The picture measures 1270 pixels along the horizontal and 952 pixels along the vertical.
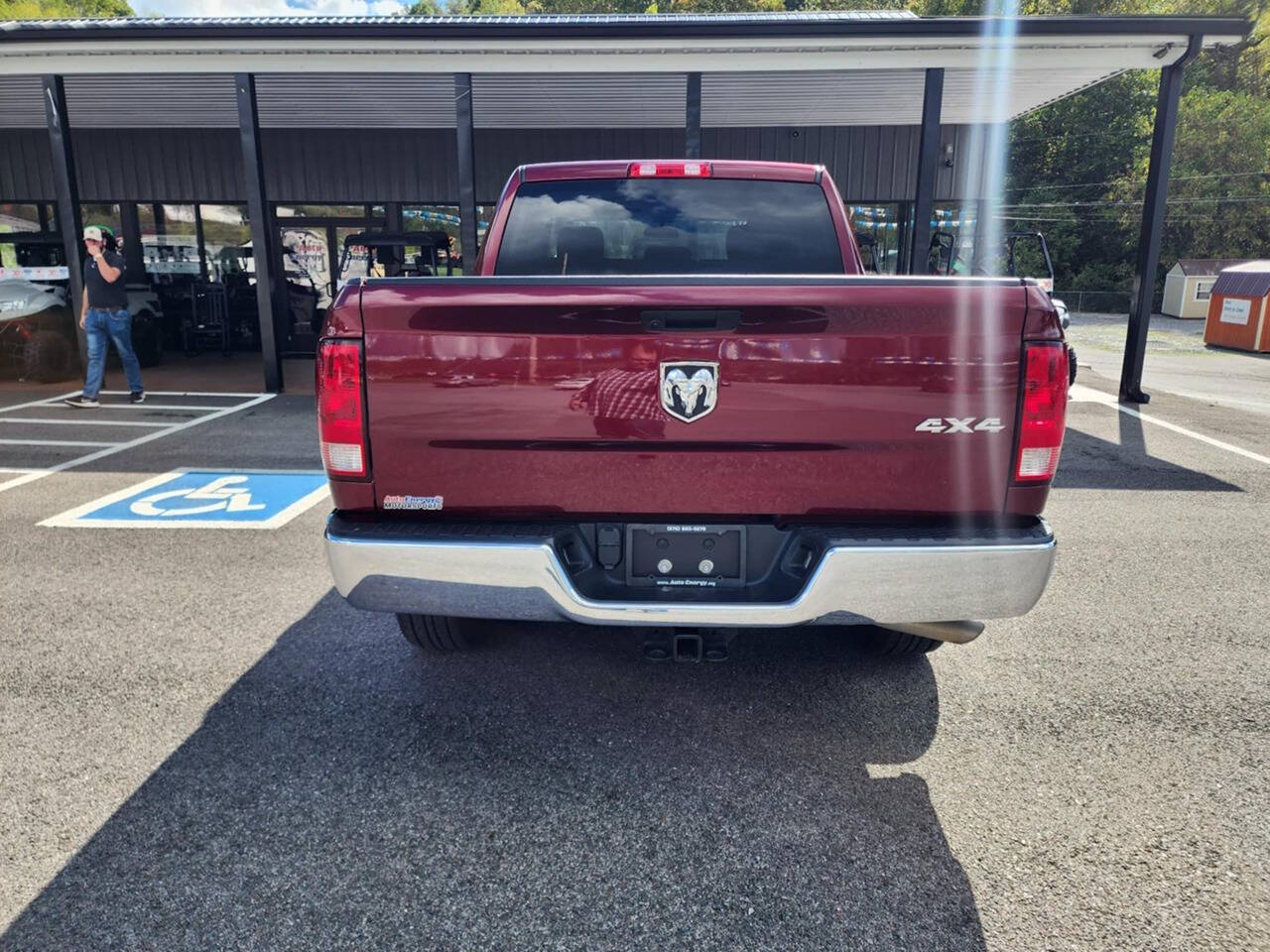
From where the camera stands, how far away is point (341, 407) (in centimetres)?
265

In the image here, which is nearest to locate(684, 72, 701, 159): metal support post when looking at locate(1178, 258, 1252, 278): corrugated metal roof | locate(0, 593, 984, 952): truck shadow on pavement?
locate(0, 593, 984, 952): truck shadow on pavement

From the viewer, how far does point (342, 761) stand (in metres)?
2.87

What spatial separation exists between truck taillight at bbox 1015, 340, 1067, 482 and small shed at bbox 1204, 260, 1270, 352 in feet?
71.0

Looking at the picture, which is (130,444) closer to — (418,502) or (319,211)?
(418,502)

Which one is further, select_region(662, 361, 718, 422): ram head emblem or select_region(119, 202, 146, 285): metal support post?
select_region(119, 202, 146, 285): metal support post

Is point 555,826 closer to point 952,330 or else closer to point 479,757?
point 479,757

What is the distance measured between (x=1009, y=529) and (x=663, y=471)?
1057 millimetres

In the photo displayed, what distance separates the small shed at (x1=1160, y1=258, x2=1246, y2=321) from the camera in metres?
33.9

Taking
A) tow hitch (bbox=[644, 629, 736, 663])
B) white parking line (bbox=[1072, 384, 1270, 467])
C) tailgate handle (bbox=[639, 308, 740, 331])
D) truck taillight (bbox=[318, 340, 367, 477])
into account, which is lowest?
white parking line (bbox=[1072, 384, 1270, 467])

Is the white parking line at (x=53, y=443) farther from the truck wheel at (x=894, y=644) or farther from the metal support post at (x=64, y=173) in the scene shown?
the truck wheel at (x=894, y=644)

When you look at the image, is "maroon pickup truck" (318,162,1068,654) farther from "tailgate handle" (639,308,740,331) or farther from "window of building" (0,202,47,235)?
"window of building" (0,202,47,235)

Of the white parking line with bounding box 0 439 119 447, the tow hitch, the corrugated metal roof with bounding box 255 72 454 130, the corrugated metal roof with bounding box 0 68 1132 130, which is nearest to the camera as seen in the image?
the tow hitch

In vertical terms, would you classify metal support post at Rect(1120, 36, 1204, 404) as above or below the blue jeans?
above

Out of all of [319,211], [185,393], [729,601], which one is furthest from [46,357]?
[729,601]
